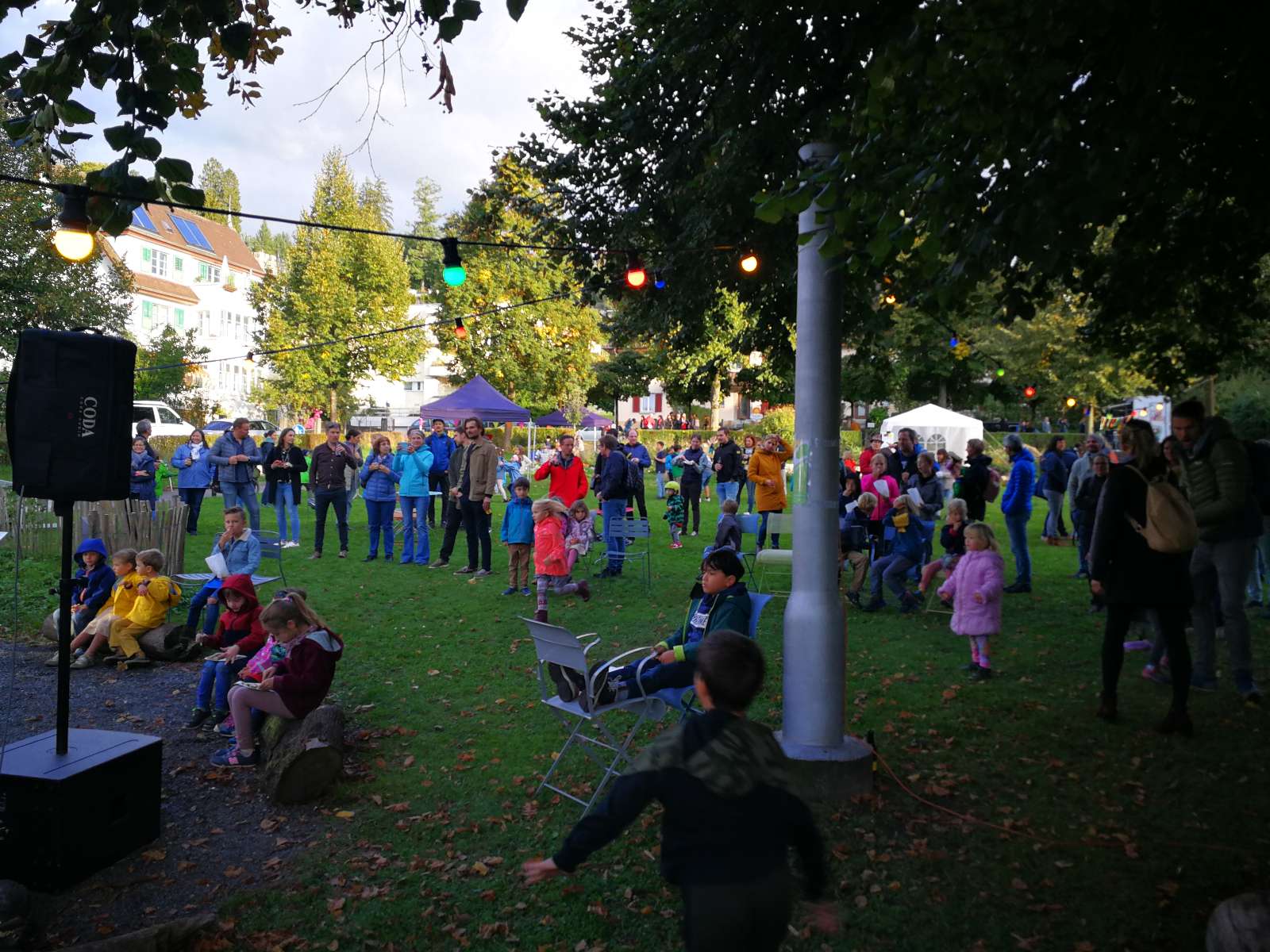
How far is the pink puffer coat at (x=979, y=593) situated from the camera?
7.34 meters

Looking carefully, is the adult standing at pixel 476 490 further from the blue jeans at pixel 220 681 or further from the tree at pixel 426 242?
the tree at pixel 426 242

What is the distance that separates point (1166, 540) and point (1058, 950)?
308 centimetres

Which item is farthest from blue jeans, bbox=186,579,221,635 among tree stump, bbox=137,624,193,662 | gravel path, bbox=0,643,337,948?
gravel path, bbox=0,643,337,948

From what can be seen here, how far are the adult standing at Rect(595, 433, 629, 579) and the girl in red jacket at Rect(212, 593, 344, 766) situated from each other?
6788 millimetres

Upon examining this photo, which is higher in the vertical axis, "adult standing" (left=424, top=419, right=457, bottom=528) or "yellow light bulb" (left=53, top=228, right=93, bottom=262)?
"yellow light bulb" (left=53, top=228, right=93, bottom=262)

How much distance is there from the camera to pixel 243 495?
14.7m

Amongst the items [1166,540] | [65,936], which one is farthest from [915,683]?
[65,936]

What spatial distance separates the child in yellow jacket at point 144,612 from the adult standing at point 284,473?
18.5 ft

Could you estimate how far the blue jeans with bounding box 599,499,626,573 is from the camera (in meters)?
12.6

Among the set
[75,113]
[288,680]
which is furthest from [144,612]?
[75,113]

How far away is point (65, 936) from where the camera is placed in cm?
393

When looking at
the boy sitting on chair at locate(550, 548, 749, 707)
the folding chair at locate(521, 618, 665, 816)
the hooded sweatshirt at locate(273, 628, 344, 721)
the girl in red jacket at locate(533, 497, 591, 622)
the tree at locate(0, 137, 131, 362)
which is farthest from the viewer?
the tree at locate(0, 137, 131, 362)

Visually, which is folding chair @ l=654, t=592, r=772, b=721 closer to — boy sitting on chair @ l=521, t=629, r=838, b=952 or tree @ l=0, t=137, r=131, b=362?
boy sitting on chair @ l=521, t=629, r=838, b=952

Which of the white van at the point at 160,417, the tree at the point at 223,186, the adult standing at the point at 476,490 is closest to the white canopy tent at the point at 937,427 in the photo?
the adult standing at the point at 476,490
